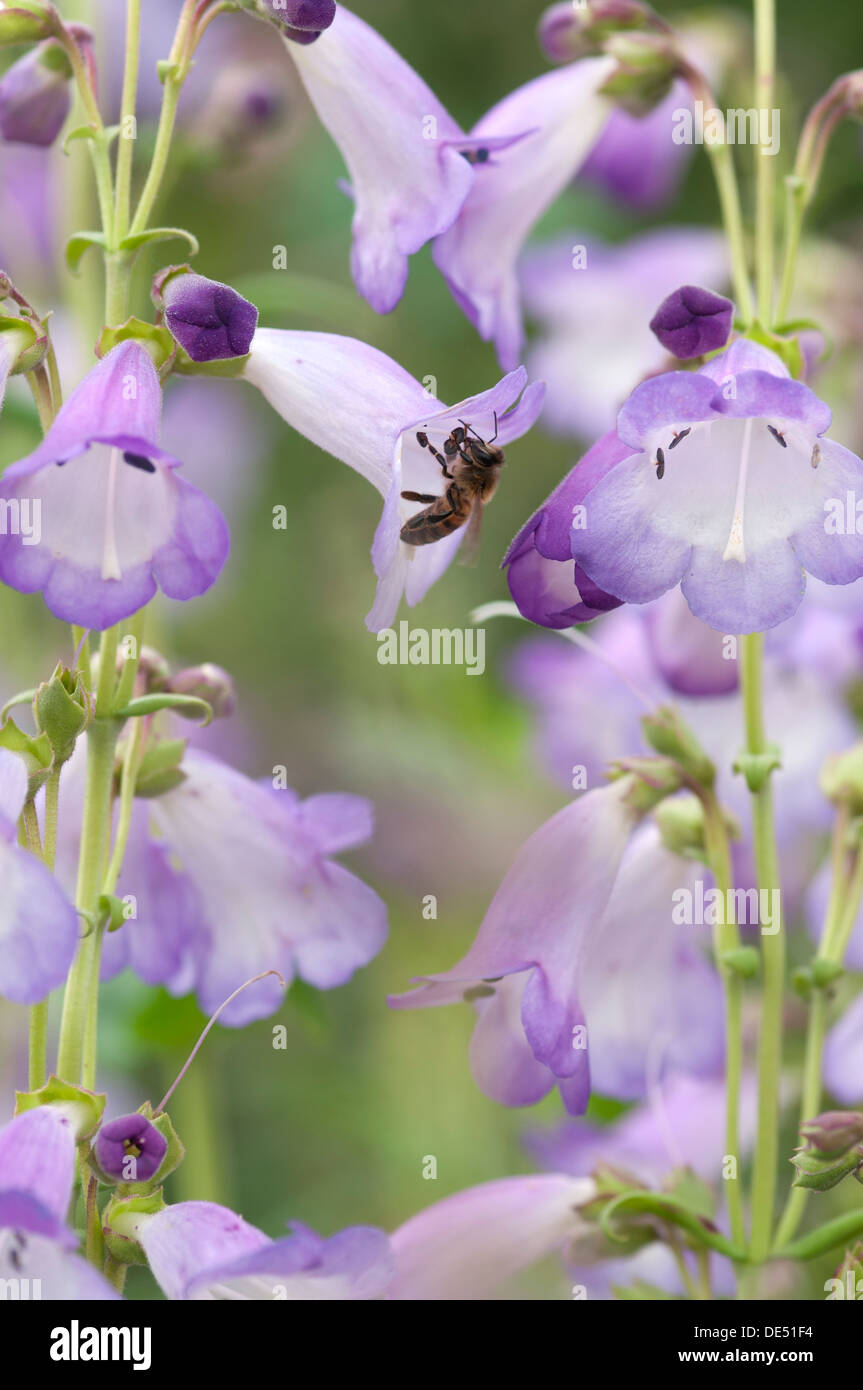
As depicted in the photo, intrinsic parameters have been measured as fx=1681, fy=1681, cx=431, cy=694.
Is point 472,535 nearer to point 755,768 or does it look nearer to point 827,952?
point 755,768

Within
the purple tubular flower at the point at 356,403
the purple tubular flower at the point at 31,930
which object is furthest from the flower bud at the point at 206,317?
the purple tubular flower at the point at 31,930

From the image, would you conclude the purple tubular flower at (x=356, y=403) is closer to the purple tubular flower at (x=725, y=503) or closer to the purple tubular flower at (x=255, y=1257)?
the purple tubular flower at (x=725, y=503)

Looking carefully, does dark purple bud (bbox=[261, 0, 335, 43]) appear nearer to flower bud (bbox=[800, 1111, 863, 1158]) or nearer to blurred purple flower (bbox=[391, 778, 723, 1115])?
blurred purple flower (bbox=[391, 778, 723, 1115])

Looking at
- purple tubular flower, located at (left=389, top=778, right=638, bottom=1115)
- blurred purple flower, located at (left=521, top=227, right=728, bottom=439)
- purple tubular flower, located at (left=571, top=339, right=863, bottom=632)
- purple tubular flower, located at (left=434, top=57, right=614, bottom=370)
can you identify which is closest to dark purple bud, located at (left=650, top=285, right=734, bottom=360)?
purple tubular flower, located at (left=571, top=339, right=863, bottom=632)

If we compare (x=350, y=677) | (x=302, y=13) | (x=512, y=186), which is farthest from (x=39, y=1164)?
(x=350, y=677)

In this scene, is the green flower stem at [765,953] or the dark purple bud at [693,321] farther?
the green flower stem at [765,953]
